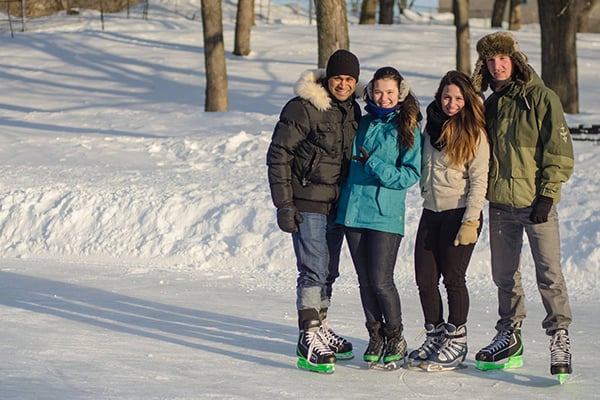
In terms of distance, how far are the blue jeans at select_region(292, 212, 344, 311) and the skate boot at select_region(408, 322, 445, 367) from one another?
0.60m

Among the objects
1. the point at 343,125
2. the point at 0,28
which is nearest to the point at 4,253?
the point at 343,125

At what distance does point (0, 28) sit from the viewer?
2975 centimetres

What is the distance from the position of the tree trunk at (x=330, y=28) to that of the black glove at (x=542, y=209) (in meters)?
9.08

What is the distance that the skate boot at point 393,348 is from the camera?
5750 mm

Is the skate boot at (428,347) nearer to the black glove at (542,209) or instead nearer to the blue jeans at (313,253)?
the blue jeans at (313,253)

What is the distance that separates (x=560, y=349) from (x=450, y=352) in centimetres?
60

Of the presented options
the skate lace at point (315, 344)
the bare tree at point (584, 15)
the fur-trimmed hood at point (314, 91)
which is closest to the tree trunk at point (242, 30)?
the bare tree at point (584, 15)

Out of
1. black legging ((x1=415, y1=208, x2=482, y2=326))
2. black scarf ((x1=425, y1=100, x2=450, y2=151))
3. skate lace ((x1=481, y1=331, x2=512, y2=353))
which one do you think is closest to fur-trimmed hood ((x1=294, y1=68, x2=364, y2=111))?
black scarf ((x1=425, y1=100, x2=450, y2=151))

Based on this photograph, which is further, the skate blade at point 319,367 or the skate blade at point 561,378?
the skate blade at point 319,367

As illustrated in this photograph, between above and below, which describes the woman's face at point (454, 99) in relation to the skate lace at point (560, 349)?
above

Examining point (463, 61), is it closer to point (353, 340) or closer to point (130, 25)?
point (130, 25)

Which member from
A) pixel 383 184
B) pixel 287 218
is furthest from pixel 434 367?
pixel 287 218

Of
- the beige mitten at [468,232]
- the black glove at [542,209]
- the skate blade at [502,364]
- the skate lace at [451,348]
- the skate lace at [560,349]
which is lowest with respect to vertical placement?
the skate blade at [502,364]

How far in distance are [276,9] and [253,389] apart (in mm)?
36430
